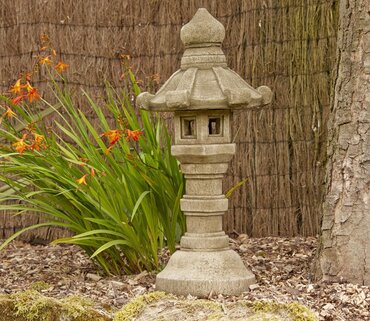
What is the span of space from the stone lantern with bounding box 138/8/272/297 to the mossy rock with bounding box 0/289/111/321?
16.6 inches

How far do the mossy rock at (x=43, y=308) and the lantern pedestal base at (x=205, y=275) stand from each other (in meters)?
0.41

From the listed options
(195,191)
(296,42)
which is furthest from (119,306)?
(296,42)

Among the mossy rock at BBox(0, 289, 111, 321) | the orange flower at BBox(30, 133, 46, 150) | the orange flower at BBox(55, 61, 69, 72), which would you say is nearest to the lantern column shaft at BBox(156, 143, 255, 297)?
the mossy rock at BBox(0, 289, 111, 321)

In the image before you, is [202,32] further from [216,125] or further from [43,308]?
[43,308]

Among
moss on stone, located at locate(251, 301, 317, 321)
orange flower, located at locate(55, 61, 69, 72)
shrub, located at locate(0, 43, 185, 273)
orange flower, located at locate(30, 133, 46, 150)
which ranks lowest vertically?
moss on stone, located at locate(251, 301, 317, 321)

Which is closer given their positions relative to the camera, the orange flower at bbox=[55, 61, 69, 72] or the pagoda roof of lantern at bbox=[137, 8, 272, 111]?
the pagoda roof of lantern at bbox=[137, 8, 272, 111]

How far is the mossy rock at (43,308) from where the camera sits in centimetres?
438

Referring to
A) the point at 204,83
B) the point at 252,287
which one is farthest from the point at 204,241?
the point at 204,83

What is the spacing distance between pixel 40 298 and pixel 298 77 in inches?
99.7

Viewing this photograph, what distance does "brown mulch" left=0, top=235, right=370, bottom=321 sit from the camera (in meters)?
4.40

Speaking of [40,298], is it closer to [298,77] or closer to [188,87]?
[188,87]

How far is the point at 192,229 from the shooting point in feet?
15.5

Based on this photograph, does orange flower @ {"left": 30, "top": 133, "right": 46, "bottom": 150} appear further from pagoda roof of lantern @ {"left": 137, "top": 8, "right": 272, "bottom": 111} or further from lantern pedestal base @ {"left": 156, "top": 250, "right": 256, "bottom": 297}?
lantern pedestal base @ {"left": 156, "top": 250, "right": 256, "bottom": 297}

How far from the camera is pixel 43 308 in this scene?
453cm
